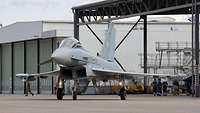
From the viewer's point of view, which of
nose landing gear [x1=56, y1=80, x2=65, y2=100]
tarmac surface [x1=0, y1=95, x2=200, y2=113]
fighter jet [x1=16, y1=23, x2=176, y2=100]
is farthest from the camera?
nose landing gear [x1=56, y1=80, x2=65, y2=100]

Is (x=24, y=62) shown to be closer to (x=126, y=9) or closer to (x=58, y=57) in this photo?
(x=126, y=9)

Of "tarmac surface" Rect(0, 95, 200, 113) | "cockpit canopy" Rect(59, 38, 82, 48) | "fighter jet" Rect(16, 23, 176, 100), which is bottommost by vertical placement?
"tarmac surface" Rect(0, 95, 200, 113)

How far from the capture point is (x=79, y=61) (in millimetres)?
38375

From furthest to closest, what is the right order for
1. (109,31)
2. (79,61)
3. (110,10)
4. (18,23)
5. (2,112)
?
(18,23) < (110,10) < (109,31) < (79,61) < (2,112)

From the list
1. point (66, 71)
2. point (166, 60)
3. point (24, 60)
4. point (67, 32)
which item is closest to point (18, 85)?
point (24, 60)

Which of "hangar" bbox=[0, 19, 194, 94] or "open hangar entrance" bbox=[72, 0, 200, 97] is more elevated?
"open hangar entrance" bbox=[72, 0, 200, 97]

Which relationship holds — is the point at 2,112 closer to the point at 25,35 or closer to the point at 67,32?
the point at 67,32

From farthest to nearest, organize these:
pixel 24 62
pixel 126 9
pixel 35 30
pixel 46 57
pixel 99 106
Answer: pixel 24 62 → pixel 35 30 → pixel 46 57 → pixel 126 9 → pixel 99 106

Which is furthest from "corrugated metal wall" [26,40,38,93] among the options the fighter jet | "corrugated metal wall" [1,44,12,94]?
the fighter jet

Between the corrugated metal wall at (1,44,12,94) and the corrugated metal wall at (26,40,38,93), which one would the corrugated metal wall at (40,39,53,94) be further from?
the corrugated metal wall at (1,44,12,94)

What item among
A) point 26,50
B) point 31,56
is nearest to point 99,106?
point 31,56

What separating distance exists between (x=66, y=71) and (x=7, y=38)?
134 ft

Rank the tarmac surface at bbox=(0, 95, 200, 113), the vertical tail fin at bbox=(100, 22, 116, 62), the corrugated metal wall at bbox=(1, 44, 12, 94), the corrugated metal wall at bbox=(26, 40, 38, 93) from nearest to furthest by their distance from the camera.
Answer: the tarmac surface at bbox=(0, 95, 200, 113)
the vertical tail fin at bbox=(100, 22, 116, 62)
the corrugated metal wall at bbox=(26, 40, 38, 93)
the corrugated metal wall at bbox=(1, 44, 12, 94)

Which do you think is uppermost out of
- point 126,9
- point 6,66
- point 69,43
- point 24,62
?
point 126,9
